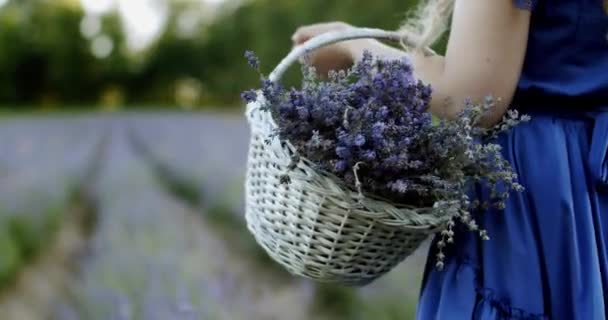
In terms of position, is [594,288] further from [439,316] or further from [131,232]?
[131,232]

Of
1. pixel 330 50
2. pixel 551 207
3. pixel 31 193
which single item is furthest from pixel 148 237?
pixel 551 207

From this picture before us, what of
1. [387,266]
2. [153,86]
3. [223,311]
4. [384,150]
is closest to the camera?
[384,150]

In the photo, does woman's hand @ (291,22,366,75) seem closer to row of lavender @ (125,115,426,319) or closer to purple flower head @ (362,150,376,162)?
purple flower head @ (362,150,376,162)

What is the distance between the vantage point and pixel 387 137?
3.57 ft

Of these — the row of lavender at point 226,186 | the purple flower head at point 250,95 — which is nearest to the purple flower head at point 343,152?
the purple flower head at point 250,95

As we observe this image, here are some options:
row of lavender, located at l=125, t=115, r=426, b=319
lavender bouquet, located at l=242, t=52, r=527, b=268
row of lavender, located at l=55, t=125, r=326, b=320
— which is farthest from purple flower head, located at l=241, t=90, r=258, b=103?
row of lavender, located at l=125, t=115, r=426, b=319

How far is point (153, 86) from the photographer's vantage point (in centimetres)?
3453

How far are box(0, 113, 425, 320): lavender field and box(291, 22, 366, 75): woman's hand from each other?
4.71ft

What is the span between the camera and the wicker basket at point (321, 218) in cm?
115

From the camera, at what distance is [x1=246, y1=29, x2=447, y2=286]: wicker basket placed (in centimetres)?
115

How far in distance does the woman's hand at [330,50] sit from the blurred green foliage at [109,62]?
2539 centimetres

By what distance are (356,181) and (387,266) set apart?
302 mm

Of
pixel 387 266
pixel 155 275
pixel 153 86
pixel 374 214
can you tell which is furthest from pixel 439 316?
pixel 153 86

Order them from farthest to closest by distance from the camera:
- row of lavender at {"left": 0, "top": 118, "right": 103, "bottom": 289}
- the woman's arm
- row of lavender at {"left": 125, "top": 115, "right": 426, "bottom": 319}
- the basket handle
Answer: row of lavender at {"left": 0, "top": 118, "right": 103, "bottom": 289} < row of lavender at {"left": 125, "top": 115, "right": 426, "bottom": 319} < the basket handle < the woman's arm
